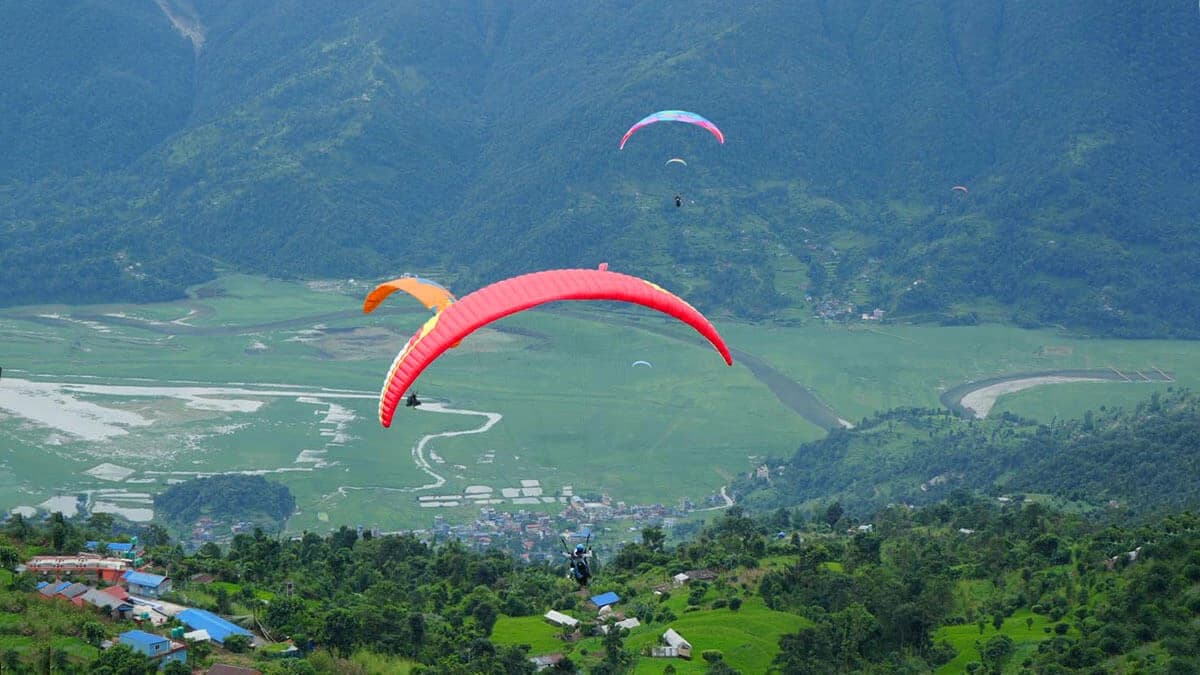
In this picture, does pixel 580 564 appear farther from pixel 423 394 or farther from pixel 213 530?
pixel 423 394

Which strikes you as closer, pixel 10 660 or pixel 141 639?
pixel 10 660

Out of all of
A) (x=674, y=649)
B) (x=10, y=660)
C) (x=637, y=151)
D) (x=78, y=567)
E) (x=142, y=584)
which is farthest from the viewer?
(x=637, y=151)

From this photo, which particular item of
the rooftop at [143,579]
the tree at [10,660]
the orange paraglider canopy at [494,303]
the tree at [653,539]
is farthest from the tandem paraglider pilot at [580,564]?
the tree at [653,539]

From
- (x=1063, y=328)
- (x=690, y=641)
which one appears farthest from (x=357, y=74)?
(x=690, y=641)

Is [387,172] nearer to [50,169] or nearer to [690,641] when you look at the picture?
[50,169]

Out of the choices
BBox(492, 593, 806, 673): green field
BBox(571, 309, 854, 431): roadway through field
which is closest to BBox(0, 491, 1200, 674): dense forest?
BBox(492, 593, 806, 673): green field

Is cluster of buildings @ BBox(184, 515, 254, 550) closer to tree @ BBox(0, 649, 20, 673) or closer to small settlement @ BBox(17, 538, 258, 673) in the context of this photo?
small settlement @ BBox(17, 538, 258, 673)

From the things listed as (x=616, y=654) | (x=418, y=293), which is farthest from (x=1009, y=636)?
(x=418, y=293)
